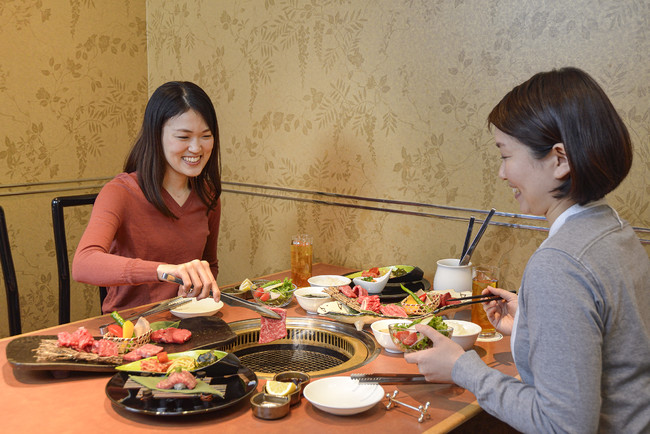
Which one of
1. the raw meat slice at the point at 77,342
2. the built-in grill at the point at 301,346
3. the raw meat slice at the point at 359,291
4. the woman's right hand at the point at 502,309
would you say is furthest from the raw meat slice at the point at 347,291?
the raw meat slice at the point at 77,342

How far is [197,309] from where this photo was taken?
1.84 m

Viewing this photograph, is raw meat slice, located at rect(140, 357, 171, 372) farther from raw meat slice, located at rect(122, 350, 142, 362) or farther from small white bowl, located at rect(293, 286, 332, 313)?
small white bowl, located at rect(293, 286, 332, 313)

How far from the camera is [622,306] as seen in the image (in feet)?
3.40

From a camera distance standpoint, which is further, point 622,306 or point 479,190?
point 479,190

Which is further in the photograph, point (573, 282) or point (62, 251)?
point (62, 251)

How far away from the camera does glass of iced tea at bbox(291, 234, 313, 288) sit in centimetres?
222

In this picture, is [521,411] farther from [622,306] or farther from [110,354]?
[110,354]

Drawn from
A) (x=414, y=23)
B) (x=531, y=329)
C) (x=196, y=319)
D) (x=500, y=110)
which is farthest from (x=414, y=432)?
(x=414, y=23)

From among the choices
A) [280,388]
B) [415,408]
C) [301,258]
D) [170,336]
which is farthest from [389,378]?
[301,258]

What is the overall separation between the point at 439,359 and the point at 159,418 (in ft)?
1.91

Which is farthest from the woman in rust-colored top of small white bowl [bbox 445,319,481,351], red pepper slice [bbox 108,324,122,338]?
small white bowl [bbox 445,319,481,351]

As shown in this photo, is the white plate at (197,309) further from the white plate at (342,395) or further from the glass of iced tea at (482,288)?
the glass of iced tea at (482,288)

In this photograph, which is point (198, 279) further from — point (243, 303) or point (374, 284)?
point (374, 284)

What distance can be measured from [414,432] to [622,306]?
45 cm
